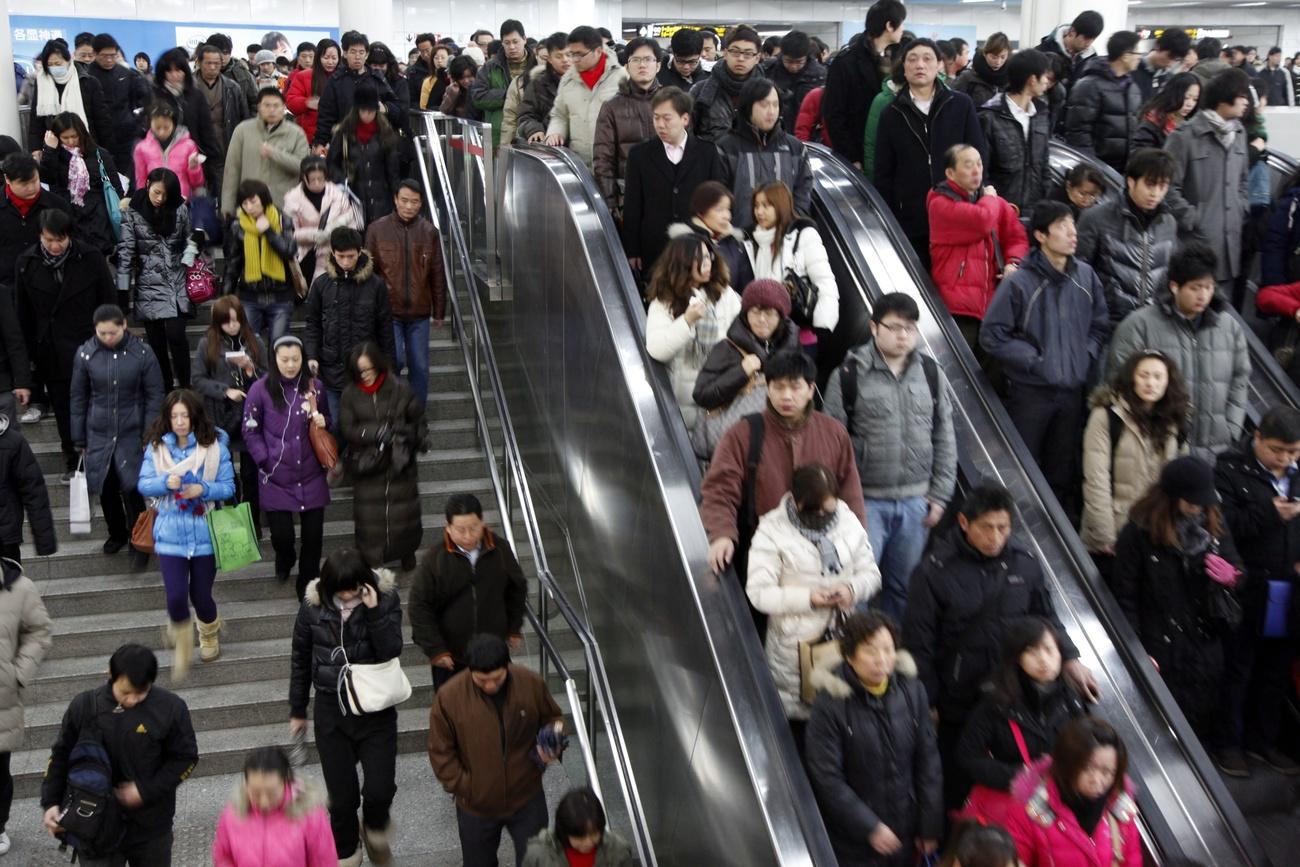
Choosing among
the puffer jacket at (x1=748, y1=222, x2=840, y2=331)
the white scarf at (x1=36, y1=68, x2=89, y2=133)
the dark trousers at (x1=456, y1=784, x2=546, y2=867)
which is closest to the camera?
the dark trousers at (x1=456, y1=784, x2=546, y2=867)

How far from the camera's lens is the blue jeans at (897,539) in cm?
552

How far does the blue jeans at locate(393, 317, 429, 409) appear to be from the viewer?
9031 mm

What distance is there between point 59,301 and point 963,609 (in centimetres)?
643

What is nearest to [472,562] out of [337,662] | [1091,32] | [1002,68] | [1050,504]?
[337,662]

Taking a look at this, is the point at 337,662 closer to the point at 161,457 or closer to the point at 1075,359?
the point at 161,457

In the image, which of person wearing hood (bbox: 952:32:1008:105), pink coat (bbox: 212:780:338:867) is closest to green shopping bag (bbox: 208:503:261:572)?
pink coat (bbox: 212:780:338:867)

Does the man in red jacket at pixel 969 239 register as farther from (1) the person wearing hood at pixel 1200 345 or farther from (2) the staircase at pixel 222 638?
(2) the staircase at pixel 222 638

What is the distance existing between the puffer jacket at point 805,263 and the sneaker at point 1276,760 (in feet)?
9.13

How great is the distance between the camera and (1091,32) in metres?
10.3

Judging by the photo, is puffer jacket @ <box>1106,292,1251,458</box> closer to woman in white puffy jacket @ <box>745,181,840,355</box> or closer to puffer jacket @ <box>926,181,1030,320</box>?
puffer jacket @ <box>926,181,1030,320</box>

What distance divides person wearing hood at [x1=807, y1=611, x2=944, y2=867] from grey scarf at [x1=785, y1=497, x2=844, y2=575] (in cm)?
48

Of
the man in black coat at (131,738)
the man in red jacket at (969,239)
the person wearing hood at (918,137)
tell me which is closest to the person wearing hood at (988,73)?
the person wearing hood at (918,137)

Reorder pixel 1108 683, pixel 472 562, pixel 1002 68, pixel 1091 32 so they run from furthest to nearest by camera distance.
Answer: pixel 1091 32, pixel 1002 68, pixel 472 562, pixel 1108 683

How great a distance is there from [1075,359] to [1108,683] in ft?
6.16
